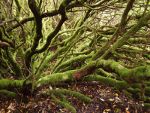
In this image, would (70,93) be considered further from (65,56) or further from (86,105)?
(65,56)

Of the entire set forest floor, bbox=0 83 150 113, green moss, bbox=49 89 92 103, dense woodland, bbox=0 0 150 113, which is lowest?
forest floor, bbox=0 83 150 113

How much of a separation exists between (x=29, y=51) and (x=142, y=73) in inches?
121

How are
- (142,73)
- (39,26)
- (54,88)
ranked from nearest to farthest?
(142,73) < (39,26) < (54,88)

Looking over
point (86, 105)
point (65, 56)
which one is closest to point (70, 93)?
point (86, 105)

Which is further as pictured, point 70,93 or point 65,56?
point 65,56

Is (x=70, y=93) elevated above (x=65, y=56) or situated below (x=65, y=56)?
below

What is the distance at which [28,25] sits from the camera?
Result: 752 centimetres

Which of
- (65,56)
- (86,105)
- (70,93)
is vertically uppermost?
(65,56)

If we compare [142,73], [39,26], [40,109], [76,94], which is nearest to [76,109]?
[76,94]

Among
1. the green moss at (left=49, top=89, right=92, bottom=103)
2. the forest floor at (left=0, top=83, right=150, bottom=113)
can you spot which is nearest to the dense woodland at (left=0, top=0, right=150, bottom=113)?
the green moss at (left=49, top=89, right=92, bottom=103)

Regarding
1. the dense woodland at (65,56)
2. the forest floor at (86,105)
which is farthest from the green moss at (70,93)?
the forest floor at (86,105)

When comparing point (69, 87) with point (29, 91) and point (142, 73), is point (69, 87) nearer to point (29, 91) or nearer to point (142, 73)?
point (29, 91)

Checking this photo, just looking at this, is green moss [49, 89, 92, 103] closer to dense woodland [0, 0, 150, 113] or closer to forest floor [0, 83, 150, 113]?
dense woodland [0, 0, 150, 113]

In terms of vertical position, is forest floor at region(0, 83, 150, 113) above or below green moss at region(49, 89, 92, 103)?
below
